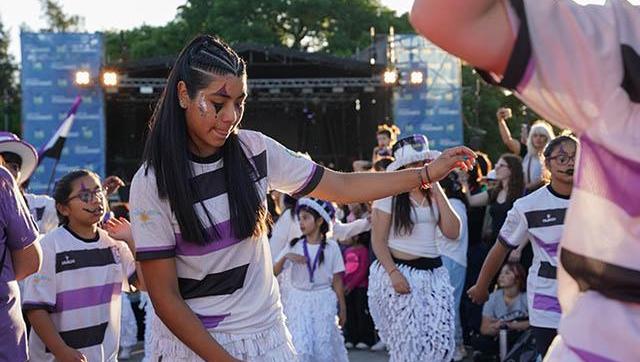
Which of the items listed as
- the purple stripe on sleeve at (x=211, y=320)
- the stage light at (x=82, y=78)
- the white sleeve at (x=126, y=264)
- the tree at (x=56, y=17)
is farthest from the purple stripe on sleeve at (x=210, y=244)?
the tree at (x=56, y=17)

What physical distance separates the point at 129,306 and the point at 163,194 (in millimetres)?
9177

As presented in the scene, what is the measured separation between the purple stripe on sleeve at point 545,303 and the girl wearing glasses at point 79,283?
2.79m

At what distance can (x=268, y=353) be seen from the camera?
3.65m

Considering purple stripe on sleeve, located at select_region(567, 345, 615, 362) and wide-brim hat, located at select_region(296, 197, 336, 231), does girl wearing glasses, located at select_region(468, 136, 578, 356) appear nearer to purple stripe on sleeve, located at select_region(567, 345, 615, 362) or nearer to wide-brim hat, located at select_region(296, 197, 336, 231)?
wide-brim hat, located at select_region(296, 197, 336, 231)

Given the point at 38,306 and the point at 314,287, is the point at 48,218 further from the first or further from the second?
the point at 38,306

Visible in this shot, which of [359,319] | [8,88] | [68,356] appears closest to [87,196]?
[68,356]

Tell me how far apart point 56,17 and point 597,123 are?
63.6 meters

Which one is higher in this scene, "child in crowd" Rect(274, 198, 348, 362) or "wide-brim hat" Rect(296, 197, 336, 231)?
"wide-brim hat" Rect(296, 197, 336, 231)

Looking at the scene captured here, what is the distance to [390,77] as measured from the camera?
2456 cm

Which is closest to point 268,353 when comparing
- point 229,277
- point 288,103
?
point 229,277

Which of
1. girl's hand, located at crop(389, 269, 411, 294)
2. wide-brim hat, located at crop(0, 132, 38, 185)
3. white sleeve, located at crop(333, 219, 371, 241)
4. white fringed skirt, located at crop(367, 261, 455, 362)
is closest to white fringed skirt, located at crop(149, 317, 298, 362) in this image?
wide-brim hat, located at crop(0, 132, 38, 185)

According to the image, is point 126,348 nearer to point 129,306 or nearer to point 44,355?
point 129,306

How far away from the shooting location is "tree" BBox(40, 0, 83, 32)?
204ft

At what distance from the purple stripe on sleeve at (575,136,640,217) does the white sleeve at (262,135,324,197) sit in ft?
6.85
